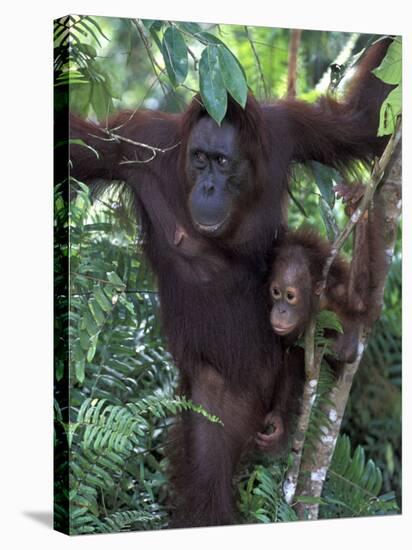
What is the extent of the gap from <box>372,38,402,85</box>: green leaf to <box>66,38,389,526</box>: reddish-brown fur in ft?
0.37

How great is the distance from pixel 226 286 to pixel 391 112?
4.20 feet

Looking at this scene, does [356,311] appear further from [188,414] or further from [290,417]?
[188,414]

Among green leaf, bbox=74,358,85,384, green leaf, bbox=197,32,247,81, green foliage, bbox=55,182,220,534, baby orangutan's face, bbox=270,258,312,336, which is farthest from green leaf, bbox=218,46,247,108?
green leaf, bbox=74,358,85,384

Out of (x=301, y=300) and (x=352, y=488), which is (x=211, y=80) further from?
(x=352, y=488)

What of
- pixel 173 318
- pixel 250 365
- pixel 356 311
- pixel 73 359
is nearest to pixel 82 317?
pixel 73 359

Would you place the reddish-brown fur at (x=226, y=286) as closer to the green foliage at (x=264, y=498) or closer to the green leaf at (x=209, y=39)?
the green foliage at (x=264, y=498)

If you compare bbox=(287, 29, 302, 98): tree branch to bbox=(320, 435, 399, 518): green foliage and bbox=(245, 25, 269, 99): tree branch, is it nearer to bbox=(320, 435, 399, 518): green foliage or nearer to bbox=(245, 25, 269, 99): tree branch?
bbox=(245, 25, 269, 99): tree branch

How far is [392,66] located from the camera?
614cm

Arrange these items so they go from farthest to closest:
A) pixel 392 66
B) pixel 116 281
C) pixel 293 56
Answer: pixel 392 66 < pixel 293 56 < pixel 116 281

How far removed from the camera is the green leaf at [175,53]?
543 centimetres

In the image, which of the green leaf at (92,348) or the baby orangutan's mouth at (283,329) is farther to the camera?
the baby orangutan's mouth at (283,329)

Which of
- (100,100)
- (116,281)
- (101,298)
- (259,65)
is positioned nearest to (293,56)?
(259,65)

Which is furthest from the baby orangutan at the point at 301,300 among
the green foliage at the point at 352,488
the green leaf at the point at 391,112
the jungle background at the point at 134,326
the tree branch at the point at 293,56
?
the tree branch at the point at 293,56

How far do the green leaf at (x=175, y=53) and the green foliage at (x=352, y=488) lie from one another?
2.15 metres
